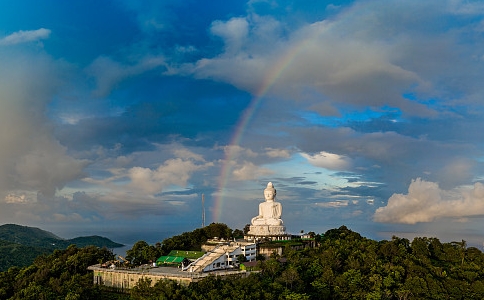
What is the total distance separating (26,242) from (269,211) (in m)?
94.2

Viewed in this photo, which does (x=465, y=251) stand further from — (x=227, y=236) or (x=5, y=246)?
(x=5, y=246)

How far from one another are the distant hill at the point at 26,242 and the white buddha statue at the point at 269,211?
4726 cm

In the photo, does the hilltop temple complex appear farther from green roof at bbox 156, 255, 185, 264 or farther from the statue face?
the statue face

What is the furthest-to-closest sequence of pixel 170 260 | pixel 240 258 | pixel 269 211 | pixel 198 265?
pixel 269 211, pixel 170 260, pixel 240 258, pixel 198 265

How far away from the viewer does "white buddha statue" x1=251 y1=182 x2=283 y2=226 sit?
56.0 meters

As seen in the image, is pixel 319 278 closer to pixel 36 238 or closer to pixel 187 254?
pixel 187 254

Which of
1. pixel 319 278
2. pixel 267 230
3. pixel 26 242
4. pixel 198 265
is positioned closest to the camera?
pixel 319 278

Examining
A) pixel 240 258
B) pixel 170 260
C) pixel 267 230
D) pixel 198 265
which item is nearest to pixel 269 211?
pixel 267 230

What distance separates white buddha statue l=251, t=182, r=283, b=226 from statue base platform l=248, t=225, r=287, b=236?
0.81 m

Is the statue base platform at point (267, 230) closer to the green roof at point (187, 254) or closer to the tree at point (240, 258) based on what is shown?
the green roof at point (187, 254)

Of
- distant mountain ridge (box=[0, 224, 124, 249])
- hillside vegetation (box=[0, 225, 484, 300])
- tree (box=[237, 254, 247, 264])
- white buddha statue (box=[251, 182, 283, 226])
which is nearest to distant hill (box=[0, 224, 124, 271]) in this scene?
distant mountain ridge (box=[0, 224, 124, 249])

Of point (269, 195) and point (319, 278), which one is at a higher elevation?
point (269, 195)

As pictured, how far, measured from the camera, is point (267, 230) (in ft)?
178

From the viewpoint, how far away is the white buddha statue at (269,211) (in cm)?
5604
